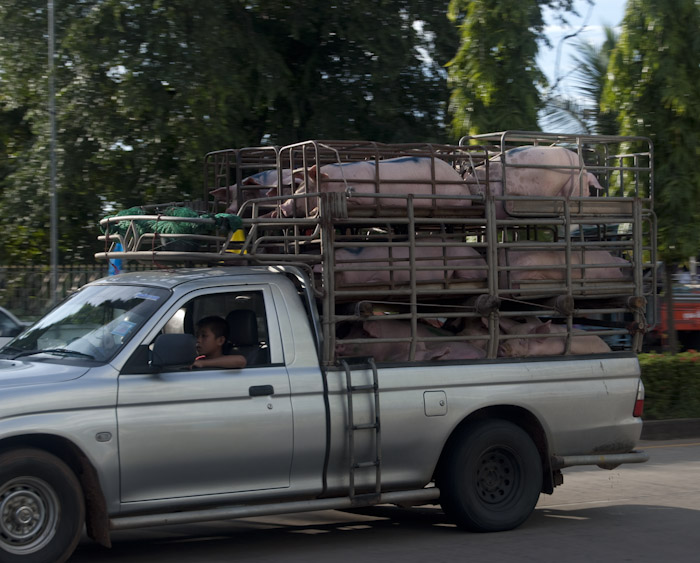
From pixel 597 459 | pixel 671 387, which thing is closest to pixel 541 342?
pixel 597 459

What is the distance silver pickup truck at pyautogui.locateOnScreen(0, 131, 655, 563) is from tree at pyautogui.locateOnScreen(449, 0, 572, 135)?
6.19 meters

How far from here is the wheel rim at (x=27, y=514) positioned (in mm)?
5648

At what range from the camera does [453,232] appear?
8164 millimetres

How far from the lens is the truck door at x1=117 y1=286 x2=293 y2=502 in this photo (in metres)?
6.00

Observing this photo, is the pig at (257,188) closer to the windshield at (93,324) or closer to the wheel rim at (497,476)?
the windshield at (93,324)

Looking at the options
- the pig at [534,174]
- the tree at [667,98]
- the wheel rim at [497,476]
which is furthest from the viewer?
the tree at [667,98]

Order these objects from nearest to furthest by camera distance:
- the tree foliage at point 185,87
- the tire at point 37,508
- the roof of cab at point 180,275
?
1. the tire at point 37,508
2. the roof of cab at point 180,275
3. the tree foliage at point 185,87

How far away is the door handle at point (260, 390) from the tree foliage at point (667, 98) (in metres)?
9.24

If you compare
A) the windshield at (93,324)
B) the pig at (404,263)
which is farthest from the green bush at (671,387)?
the windshield at (93,324)

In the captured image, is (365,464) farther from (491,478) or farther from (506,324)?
(506,324)

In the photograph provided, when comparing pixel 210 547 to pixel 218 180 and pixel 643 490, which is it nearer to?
pixel 218 180

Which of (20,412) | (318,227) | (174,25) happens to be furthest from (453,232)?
(174,25)

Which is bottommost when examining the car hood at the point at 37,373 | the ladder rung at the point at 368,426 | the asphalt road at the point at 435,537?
the asphalt road at the point at 435,537

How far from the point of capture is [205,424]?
618cm
